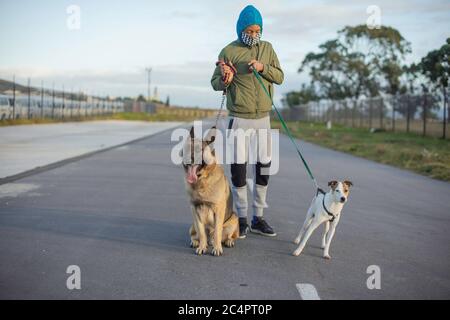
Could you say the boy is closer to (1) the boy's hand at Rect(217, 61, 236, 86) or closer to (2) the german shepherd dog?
(1) the boy's hand at Rect(217, 61, 236, 86)

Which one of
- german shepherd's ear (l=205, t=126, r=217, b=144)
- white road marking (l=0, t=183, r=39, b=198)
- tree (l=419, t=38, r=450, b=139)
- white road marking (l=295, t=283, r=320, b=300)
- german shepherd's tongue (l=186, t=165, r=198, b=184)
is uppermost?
tree (l=419, t=38, r=450, b=139)

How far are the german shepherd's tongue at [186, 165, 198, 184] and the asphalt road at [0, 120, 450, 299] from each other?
0.75 meters

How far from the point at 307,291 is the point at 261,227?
2123 millimetres

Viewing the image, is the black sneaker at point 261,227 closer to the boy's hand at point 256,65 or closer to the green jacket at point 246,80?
the green jacket at point 246,80

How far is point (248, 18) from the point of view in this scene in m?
5.98

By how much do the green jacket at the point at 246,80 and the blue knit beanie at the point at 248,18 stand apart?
0.74 ft

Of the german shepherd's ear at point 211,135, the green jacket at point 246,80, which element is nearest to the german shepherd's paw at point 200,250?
the german shepherd's ear at point 211,135

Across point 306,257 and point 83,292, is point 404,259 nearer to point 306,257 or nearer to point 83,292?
point 306,257

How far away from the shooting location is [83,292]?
4180mm

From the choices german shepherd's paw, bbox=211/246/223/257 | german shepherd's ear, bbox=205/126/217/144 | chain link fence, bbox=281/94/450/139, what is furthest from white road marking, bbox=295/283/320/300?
chain link fence, bbox=281/94/450/139

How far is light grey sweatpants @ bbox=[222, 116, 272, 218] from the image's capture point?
617 cm
